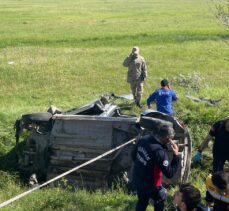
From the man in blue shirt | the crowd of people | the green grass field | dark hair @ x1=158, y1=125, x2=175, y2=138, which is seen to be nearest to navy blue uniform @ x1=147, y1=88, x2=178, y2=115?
the man in blue shirt

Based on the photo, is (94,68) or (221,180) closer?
(221,180)

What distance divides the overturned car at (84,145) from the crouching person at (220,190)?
2.44 metres

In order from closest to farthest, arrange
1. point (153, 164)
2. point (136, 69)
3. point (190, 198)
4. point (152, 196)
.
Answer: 1. point (190, 198)
2. point (153, 164)
3. point (152, 196)
4. point (136, 69)

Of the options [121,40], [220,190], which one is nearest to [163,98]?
[220,190]

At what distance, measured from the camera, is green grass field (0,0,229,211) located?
882cm

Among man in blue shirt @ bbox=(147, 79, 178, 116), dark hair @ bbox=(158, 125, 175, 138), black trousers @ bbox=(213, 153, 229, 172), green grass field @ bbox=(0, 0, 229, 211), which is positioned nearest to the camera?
dark hair @ bbox=(158, 125, 175, 138)

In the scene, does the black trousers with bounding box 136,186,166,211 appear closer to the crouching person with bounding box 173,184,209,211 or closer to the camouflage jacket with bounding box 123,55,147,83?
the crouching person with bounding box 173,184,209,211

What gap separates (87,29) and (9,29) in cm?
587

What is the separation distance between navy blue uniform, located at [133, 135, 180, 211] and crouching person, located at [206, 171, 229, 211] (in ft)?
1.75

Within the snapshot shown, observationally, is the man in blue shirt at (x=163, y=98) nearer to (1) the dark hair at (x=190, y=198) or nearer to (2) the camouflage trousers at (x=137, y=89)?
(2) the camouflage trousers at (x=137, y=89)

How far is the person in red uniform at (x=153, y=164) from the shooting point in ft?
18.6

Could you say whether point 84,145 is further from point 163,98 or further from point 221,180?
point 221,180

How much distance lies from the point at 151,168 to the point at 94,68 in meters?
16.1

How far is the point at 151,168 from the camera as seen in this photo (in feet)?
19.3
